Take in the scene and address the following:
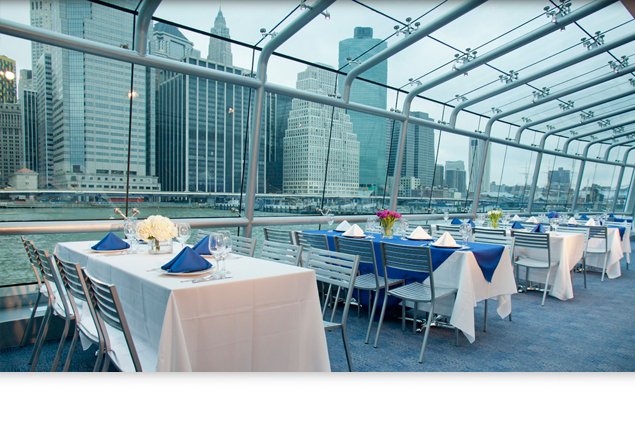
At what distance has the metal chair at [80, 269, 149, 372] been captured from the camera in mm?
1776

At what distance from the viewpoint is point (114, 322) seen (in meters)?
1.87

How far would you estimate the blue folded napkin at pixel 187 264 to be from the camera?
226 centimetres

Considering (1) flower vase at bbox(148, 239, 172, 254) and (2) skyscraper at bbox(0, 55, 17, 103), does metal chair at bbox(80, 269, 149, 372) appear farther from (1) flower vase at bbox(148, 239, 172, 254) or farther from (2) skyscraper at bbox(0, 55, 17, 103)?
(2) skyscraper at bbox(0, 55, 17, 103)

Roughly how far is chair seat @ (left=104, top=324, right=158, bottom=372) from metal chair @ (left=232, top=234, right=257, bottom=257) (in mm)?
1477

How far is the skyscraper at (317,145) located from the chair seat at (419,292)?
161 inches

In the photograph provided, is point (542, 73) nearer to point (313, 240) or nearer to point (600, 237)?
point (600, 237)

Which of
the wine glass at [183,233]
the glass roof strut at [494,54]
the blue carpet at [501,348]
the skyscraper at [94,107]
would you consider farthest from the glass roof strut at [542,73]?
the wine glass at [183,233]

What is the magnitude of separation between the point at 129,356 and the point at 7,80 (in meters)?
4.33

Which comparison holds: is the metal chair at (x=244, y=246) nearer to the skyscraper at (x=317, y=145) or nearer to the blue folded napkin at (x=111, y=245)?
the blue folded napkin at (x=111, y=245)

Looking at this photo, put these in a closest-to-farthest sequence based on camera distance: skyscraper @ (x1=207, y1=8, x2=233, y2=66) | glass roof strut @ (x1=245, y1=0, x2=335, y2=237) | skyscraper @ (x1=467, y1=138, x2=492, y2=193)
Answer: glass roof strut @ (x1=245, y1=0, x2=335, y2=237), skyscraper @ (x1=207, y1=8, x2=233, y2=66), skyscraper @ (x1=467, y1=138, x2=492, y2=193)

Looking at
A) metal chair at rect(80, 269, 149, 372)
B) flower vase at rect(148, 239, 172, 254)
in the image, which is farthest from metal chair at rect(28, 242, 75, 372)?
flower vase at rect(148, 239, 172, 254)

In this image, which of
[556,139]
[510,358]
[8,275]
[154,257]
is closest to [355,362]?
[510,358]

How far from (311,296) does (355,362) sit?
0.97 metres

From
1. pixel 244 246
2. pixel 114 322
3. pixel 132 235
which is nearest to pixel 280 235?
pixel 244 246
